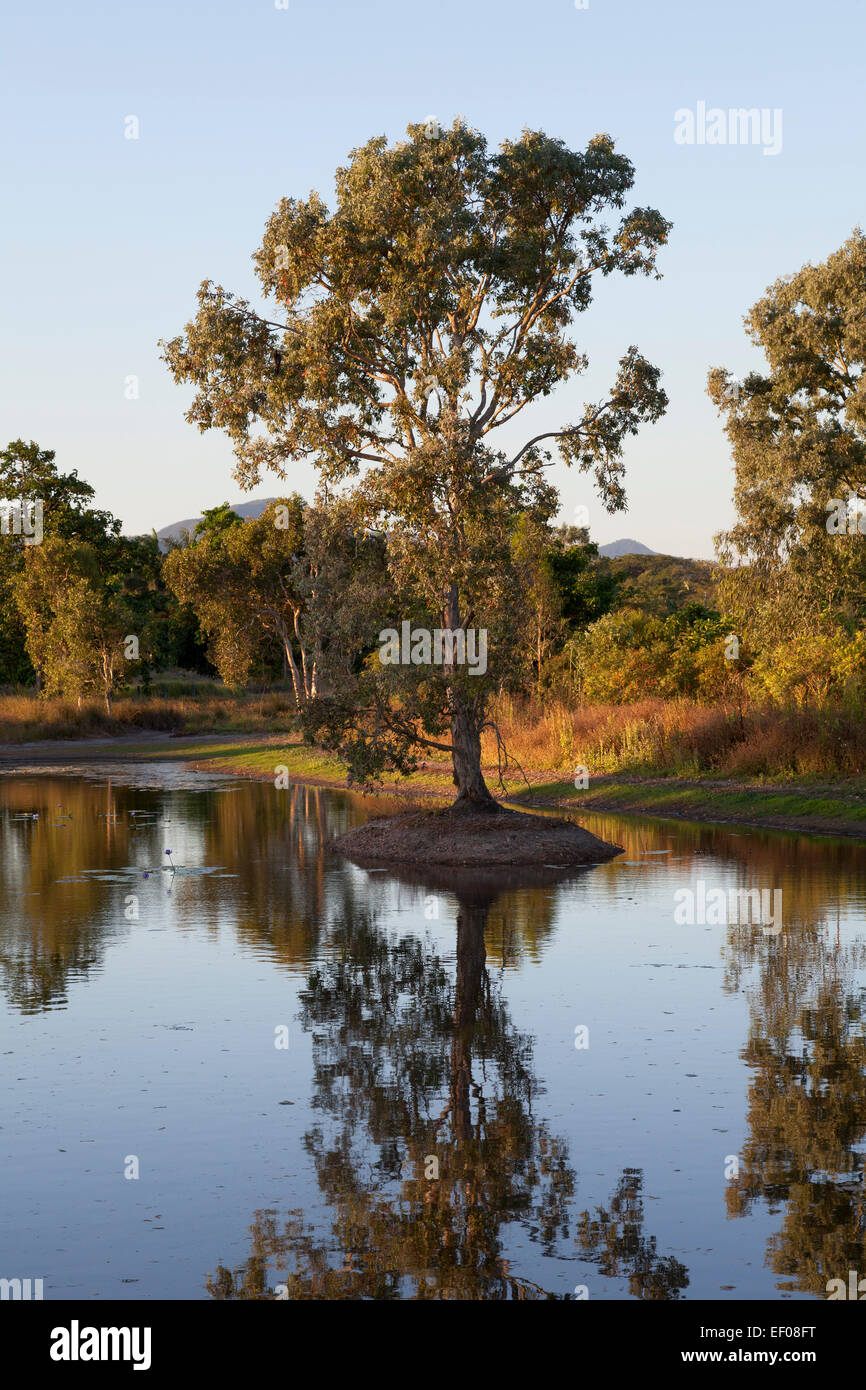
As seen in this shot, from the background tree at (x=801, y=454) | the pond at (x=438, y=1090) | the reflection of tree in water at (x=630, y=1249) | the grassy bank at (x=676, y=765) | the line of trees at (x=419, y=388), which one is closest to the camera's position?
the reflection of tree in water at (x=630, y=1249)

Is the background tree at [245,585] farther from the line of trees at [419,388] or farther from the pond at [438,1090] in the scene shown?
the pond at [438,1090]

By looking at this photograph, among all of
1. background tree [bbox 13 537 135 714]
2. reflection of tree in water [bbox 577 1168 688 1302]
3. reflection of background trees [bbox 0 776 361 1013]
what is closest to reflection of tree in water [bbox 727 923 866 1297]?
reflection of tree in water [bbox 577 1168 688 1302]

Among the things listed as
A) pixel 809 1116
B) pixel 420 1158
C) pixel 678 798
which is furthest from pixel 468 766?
pixel 420 1158

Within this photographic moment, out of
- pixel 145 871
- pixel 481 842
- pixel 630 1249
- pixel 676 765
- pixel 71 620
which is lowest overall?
pixel 145 871

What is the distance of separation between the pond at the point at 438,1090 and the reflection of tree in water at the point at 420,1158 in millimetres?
24

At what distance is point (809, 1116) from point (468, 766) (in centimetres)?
1416

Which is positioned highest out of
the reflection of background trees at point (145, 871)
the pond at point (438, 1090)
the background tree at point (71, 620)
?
the background tree at point (71, 620)

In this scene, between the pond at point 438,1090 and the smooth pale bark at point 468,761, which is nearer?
the pond at point 438,1090

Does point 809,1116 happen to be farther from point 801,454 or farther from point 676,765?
point 801,454

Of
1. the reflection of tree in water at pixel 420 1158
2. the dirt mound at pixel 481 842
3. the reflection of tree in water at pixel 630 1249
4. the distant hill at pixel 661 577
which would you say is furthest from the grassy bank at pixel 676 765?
the distant hill at pixel 661 577

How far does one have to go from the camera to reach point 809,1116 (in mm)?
8547

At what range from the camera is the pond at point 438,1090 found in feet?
21.7

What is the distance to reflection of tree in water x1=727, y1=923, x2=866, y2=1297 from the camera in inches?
263

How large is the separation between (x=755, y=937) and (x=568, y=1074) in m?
5.61
